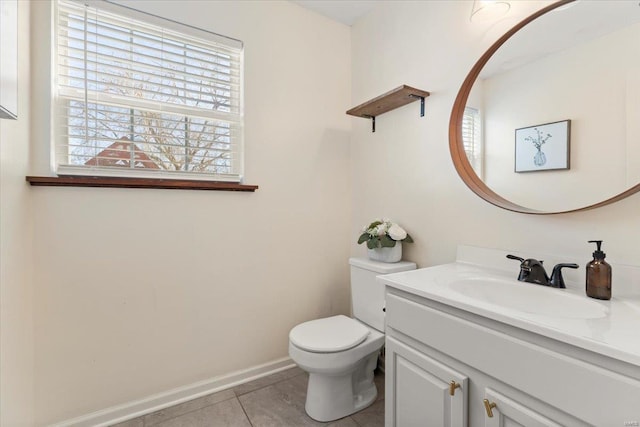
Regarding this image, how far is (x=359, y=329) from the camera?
163 cm

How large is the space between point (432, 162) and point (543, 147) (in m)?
0.52

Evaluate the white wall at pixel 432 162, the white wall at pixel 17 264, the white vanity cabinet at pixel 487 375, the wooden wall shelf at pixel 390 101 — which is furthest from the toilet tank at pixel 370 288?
the white wall at pixel 17 264

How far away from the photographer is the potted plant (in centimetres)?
169

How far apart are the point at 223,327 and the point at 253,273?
0.37m

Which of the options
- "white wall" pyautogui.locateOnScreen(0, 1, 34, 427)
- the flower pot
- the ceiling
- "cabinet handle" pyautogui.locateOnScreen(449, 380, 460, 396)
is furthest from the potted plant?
"white wall" pyautogui.locateOnScreen(0, 1, 34, 427)

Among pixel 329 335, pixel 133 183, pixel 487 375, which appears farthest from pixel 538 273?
pixel 133 183

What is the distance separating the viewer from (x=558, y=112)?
1.15 meters

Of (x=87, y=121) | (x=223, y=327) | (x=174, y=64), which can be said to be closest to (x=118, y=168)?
(x=87, y=121)

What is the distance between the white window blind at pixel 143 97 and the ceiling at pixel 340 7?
0.62 meters

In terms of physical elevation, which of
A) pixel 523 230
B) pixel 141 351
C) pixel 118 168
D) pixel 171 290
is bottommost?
pixel 141 351

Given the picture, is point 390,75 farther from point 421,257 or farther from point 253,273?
point 253,273

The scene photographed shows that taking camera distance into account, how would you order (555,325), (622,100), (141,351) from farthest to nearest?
1. (141,351)
2. (622,100)
3. (555,325)

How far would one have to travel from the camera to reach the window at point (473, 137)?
1.41 meters

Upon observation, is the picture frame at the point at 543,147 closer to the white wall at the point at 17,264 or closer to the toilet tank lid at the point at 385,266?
the toilet tank lid at the point at 385,266
